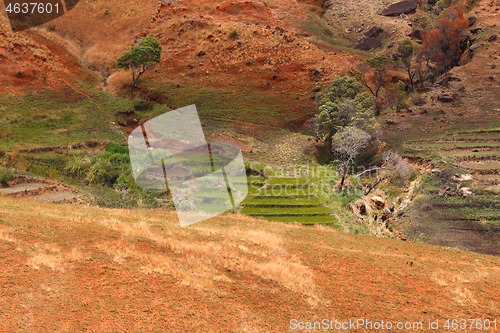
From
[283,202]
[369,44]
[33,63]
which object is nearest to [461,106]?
[369,44]

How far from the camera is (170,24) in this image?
214 feet

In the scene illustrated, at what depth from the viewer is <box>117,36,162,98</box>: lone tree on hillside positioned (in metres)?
54.2

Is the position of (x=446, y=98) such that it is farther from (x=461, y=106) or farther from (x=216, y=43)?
(x=216, y=43)

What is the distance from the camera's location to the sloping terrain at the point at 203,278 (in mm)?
13273

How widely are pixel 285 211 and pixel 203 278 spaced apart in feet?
59.2

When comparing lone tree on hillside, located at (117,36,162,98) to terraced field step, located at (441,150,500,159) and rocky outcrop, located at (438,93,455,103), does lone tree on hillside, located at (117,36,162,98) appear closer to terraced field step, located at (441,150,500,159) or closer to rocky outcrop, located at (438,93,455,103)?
rocky outcrop, located at (438,93,455,103)

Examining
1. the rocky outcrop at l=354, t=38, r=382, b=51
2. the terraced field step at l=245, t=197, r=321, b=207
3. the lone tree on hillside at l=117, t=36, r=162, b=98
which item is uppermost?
the lone tree on hillside at l=117, t=36, r=162, b=98

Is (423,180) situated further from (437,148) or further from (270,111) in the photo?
(270,111)

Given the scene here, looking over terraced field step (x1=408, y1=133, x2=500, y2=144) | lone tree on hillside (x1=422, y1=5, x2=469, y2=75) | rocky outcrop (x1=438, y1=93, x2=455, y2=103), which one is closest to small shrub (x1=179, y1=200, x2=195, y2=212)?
terraced field step (x1=408, y1=133, x2=500, y2=144)

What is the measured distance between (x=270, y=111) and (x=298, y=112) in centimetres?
395

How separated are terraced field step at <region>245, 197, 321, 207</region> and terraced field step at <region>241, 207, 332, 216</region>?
439 millimetres

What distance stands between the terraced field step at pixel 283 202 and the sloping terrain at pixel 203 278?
1123 cm

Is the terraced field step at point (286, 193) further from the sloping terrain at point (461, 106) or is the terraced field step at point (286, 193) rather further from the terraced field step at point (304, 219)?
the sloping terrain at point (461, 106)

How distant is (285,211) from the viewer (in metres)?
33.2
